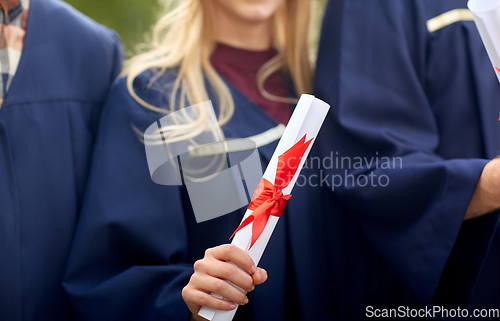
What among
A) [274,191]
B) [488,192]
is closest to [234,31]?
[274,191]

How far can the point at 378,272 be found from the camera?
1.32m

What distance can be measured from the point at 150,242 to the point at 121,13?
23.6ft

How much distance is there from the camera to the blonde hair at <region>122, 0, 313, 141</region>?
1.32 metres

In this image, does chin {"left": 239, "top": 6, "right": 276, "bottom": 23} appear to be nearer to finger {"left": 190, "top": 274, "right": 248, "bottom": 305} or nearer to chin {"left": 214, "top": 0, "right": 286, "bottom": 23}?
chin {"left": 214, "top": 0, "right": 286, "bottom": 23}

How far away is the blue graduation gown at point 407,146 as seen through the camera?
1.09 m

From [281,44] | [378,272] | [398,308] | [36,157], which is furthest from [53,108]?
[398,308]

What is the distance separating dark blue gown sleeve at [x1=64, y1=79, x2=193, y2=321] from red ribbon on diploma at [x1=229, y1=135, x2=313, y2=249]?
372mm

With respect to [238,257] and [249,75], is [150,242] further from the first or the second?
[249,75]

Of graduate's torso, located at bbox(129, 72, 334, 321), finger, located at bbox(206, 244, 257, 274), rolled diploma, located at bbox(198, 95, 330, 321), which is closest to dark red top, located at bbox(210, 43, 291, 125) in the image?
graduate's torso, located at bbox(129, 72, 334, 321)

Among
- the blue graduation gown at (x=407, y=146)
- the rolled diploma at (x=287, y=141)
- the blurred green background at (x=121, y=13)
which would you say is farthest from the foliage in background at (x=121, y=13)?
the rolled diploma at (x=287, y=141)

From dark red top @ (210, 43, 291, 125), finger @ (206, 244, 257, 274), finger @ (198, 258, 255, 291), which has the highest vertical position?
dark red top @ (210, 43, 291, 125)

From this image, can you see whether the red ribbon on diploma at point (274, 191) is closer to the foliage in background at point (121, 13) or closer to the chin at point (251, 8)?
the chin at point (251, 8)

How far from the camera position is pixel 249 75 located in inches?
58.8

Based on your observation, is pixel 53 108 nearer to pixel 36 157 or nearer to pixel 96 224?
pixel 36 157
